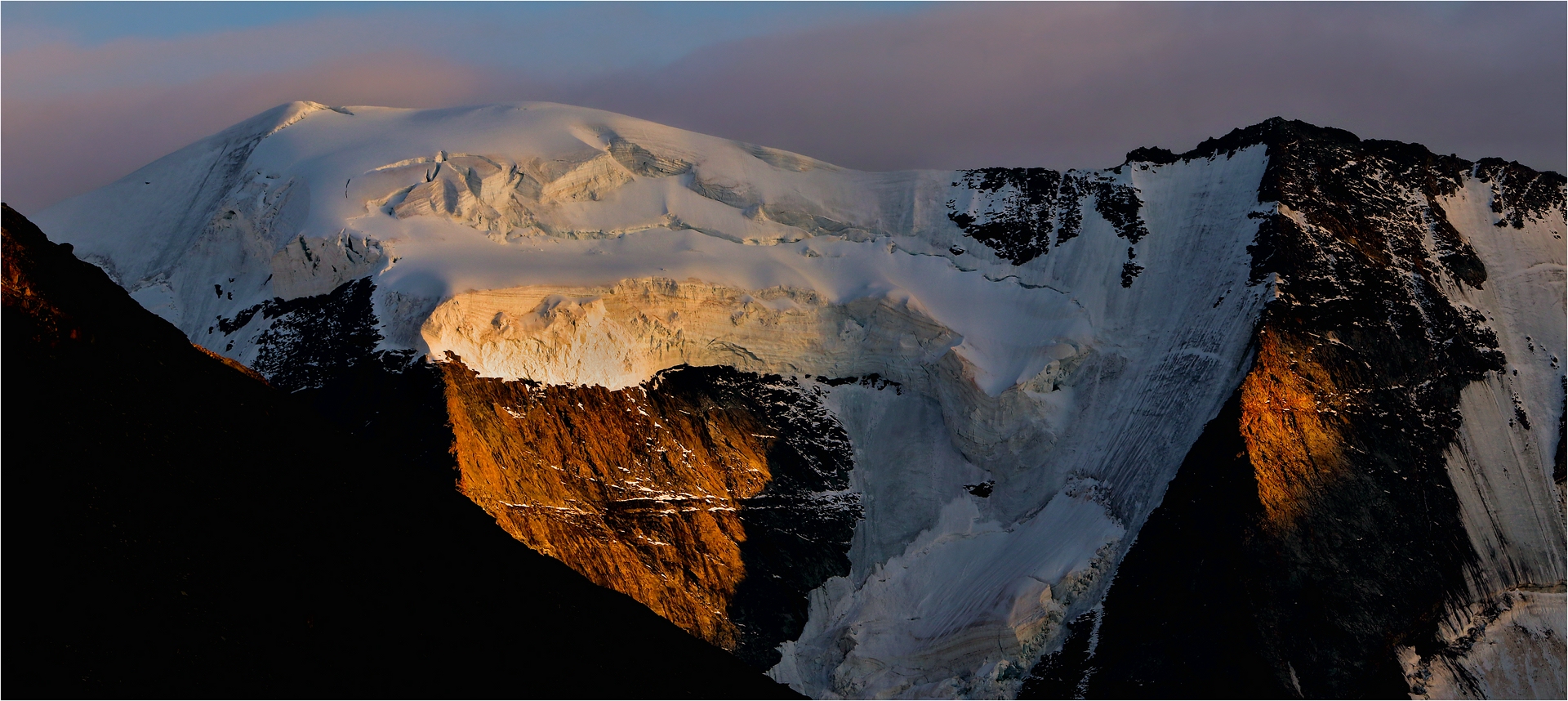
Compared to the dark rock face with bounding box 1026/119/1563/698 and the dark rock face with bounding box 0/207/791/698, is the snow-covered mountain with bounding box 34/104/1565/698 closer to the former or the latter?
the dark rock face with bounding box 1026/119/1563/698

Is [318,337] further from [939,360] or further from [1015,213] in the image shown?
[1015,213]

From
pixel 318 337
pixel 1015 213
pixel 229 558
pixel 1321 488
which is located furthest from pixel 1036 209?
pixel 229 558

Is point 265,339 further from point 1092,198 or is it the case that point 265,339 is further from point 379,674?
point 379,674

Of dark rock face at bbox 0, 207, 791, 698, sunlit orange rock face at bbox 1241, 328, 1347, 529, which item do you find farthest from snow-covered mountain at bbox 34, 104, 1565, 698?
dark rock face at bbox 0, 207, 791, 698

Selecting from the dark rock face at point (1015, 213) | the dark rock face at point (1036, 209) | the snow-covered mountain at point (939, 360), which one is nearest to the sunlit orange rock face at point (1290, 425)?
the snow-covered mountain at point (939, 360)

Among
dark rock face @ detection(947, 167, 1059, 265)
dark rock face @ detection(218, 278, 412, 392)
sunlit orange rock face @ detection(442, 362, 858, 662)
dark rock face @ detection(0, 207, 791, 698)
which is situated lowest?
sunlit orange rock face @ detection(442, 362, 858, 662)

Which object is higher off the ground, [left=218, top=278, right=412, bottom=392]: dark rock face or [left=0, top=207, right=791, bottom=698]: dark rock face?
[left=0, top=207, right=791, bottom=698]: dark rock face

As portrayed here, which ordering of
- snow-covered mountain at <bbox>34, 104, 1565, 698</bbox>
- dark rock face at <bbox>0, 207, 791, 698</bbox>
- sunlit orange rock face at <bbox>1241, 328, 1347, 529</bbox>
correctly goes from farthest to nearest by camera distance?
1. sunlit orange rock face at <bbox>1241, 328, 1347, 529</bbox>
2. snow-covered mountain at <bbox>34, 104, 1565, 698</bbox>
3. dark rock face at <bbox>0, 207, 791, 698</bbox>
